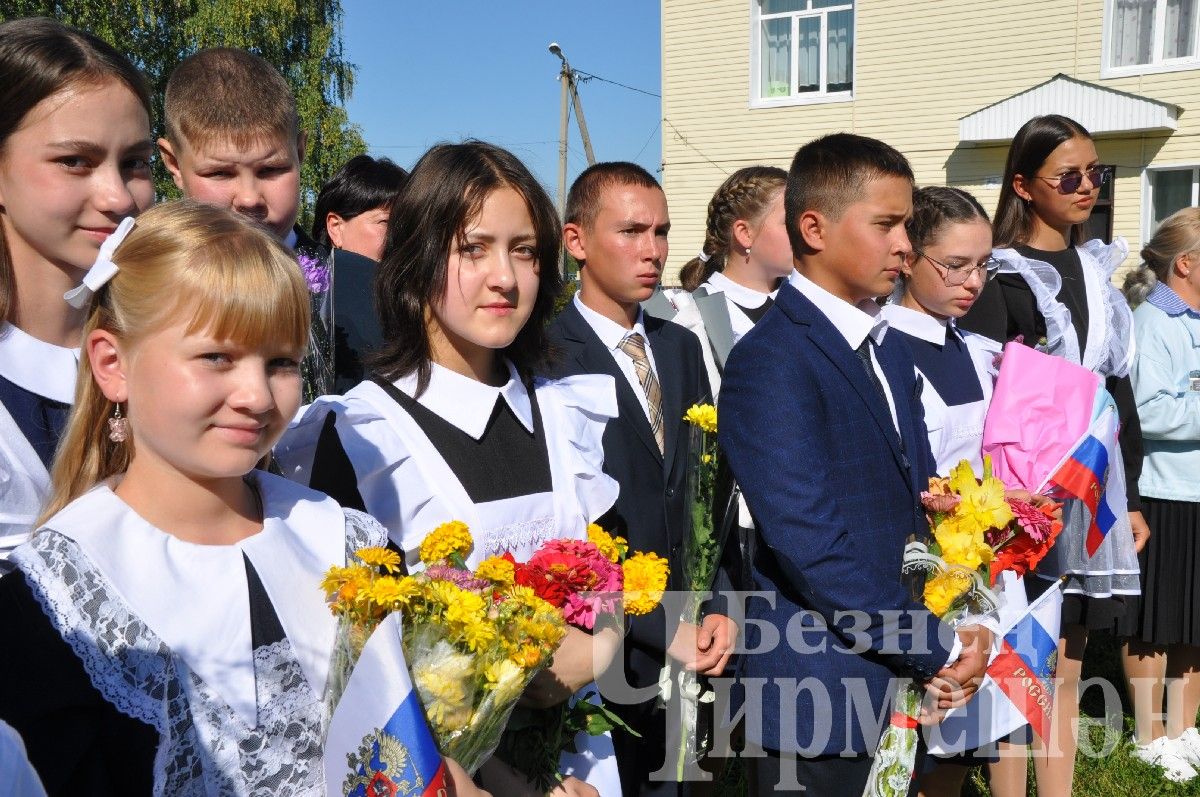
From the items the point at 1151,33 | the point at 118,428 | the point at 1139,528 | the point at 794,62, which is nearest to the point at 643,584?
the point at 118,428

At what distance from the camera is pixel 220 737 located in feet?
5.20

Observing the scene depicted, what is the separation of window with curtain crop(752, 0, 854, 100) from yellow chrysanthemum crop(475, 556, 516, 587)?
1694 centimetres

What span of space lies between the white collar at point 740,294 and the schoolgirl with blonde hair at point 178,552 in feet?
10.3

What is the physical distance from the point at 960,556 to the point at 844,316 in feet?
2.53

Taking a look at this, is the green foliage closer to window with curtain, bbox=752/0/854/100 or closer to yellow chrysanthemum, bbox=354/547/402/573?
window with curtain, bbox=752/0/854/100

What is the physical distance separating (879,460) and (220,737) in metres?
1.88

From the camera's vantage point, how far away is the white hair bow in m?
1.72

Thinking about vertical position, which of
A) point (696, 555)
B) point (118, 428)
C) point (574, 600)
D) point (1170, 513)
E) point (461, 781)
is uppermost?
point (118, 428)

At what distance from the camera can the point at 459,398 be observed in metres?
2.40

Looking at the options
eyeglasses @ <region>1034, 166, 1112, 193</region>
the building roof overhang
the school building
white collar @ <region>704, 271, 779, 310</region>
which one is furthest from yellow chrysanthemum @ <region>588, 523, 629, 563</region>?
the school building

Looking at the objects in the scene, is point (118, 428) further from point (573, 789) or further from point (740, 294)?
point (740, 294)

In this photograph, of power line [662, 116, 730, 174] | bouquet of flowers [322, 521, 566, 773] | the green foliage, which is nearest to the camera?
bouquet of flowers [322, 521, 566, 773]

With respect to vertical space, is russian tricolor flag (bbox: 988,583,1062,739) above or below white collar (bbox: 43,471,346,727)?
below

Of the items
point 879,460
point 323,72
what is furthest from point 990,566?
point 323,72
